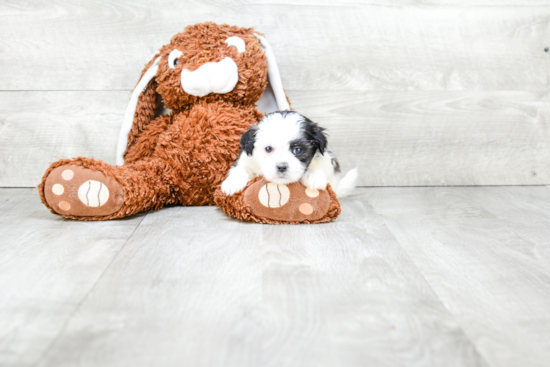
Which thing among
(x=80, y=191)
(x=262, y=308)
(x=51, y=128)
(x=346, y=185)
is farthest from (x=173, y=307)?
(x=51, y=128)

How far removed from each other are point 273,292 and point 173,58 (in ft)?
3.07

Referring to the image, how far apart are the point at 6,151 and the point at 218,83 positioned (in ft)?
3.15

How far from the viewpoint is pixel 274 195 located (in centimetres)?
127

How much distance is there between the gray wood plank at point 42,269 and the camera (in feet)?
2.35

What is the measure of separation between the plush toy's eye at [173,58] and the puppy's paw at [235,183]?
449mm

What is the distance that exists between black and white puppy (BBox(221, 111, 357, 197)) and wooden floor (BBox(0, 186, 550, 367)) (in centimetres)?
14

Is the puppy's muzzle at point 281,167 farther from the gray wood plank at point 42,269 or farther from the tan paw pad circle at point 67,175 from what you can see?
the tan paw pad circle at point 67,175

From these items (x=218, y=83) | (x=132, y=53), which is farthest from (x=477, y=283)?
(x=132, y=53)

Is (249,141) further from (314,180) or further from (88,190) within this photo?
(88,190)

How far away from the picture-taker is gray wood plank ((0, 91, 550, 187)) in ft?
5.84

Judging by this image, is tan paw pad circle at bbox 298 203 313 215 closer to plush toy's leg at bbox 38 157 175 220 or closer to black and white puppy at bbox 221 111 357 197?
black and white puppy at bbox 221 111 357 197

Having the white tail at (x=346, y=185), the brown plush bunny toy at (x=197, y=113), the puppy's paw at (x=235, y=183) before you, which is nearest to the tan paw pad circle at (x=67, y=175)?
the brown plush bunny toy at (x=197, y=113)

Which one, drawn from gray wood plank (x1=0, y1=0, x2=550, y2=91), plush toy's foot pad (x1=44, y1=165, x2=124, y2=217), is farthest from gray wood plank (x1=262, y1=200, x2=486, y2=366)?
gray wood plank (x1=0, y1=0, x2=550, y2=91)

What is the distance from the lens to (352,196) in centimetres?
170
